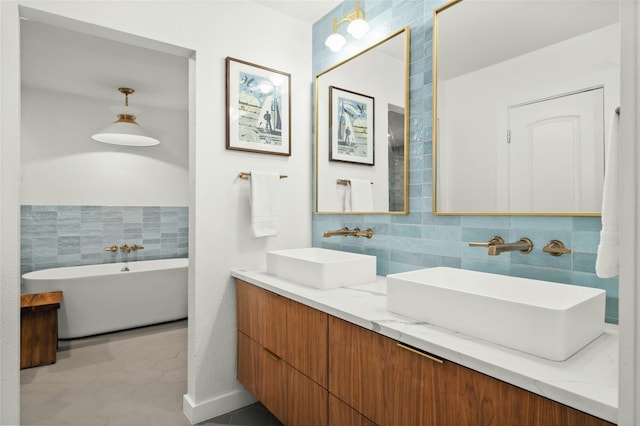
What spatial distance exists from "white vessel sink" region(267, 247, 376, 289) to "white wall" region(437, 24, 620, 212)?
472 mm

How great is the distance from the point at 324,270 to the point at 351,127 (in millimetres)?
1000

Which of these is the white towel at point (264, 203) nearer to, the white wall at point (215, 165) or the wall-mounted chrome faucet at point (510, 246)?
the white wall at point (215, 165)

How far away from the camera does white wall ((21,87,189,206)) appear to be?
3.70 meters

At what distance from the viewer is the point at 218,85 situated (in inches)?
80.9

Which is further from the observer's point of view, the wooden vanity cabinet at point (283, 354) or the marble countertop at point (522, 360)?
the wooden vanity cabinet at point (283, 354)

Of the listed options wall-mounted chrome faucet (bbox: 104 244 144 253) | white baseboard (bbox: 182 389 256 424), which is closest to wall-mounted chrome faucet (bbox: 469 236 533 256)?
white baseboard (bbox: 182 389 256 424)

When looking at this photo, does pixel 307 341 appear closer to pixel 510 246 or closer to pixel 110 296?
pixel 510 246

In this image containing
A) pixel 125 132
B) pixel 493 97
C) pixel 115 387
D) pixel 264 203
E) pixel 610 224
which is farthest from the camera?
pixel 125 132

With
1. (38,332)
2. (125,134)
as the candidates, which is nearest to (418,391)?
(38,332)

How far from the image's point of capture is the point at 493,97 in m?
1.47

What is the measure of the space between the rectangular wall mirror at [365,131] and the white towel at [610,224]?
1.02 metres

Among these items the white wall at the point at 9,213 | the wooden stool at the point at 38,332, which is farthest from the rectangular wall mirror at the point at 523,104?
the wooden stool at the point at 38,332

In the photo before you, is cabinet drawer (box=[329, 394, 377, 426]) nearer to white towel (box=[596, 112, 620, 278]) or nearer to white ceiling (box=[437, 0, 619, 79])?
white towel (box=[596, 112, 620, 278])

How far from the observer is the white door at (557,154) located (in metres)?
1.19
